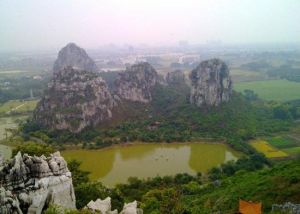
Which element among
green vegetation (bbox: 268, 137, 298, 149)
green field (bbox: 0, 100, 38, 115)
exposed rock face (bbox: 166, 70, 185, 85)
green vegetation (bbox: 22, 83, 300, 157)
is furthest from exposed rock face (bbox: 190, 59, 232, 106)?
green field (bbox: 0, 100, 38, 115)

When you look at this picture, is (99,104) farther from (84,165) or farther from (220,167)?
(220,167)

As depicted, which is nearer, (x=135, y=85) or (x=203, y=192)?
(x=203, y=192)

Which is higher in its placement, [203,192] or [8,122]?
[203,192]

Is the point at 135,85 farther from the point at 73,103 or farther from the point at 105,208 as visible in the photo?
the point at 105,208

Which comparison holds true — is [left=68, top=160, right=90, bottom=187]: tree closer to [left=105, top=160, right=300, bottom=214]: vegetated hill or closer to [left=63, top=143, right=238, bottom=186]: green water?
[left=105, top=160, right=300, bottom=214]: vegetated hill

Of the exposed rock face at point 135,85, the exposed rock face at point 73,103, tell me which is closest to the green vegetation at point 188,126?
the exposed rock face at point 73,103

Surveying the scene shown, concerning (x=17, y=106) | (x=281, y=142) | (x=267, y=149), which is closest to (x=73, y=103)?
(x=17, y=106)

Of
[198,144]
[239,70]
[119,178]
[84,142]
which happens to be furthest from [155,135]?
[239,70]
